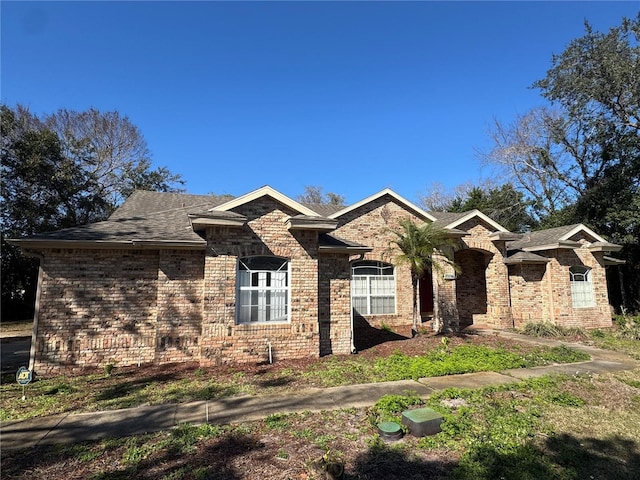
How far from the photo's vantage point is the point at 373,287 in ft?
49.5

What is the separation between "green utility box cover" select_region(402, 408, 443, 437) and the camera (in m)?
4.92

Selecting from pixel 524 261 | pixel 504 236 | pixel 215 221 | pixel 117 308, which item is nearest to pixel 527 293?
pixel 524 261

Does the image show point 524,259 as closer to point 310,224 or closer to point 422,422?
point 310,224

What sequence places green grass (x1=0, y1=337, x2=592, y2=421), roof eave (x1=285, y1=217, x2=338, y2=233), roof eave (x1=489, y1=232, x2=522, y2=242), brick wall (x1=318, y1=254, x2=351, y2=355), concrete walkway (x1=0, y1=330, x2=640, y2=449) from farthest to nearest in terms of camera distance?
1. roof eave (x1=489, y1=232, x2=522, y2=242)
2. brick wall (x1=318, y1=254, x2=351, y2=355)
3. roof eave (x1=285, y1=217, x2=338, y2=233)
4. green grass (x1=0, y1=337, x2=592, y2=421)
5. concrete walkway (x1=0, y1=330, x2=640, y2=449)

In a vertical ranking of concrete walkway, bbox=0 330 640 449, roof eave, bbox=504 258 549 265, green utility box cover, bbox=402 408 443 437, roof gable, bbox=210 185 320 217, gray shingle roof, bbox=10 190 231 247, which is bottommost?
concrete walkway, bbox=0 330 640 449

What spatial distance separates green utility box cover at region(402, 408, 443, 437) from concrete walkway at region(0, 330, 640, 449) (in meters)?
1.16

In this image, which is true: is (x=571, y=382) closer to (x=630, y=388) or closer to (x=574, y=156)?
(x=630, y=388)

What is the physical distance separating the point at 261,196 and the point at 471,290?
41.6 feet

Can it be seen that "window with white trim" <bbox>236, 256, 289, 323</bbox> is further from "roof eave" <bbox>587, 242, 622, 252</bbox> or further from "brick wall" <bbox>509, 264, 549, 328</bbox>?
"roof eave" <bbox>587, 242, 622, 252</bbox>

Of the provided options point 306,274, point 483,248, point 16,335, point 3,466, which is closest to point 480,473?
point 3,466

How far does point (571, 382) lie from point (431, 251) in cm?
546

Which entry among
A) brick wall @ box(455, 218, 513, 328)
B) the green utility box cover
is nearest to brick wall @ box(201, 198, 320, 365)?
the green utility box cover

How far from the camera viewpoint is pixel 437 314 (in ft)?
46.7

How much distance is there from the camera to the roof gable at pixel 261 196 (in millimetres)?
9586
